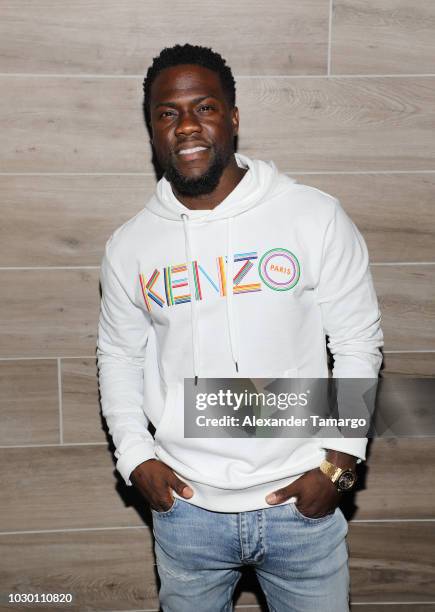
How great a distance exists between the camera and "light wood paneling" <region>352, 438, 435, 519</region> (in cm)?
184

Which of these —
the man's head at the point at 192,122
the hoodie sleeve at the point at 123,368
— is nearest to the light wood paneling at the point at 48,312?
the hoodie sleeve at the point at 123,368

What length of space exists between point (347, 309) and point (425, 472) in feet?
2.26

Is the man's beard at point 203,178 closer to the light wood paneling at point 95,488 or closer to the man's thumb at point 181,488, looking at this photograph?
the man's thumb at point 181,488

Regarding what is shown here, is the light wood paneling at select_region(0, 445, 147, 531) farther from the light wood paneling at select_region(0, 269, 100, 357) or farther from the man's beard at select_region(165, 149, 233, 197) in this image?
the man's beard at select_region(165, 149, 233, 197)

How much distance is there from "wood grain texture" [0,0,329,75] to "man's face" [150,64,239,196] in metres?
0.28

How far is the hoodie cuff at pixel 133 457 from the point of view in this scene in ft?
4.76

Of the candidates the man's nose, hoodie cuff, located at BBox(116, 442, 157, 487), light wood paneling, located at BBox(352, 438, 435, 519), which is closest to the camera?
the man's nose

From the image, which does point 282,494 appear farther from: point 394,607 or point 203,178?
point 394,607

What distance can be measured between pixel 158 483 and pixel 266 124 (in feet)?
2.70

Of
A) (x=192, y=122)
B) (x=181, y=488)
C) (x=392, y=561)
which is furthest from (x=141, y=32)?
(x=392, y=561)

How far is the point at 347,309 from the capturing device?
138cm

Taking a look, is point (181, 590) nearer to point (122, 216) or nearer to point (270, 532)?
point (270, 532)

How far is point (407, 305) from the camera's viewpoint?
177 centimetres

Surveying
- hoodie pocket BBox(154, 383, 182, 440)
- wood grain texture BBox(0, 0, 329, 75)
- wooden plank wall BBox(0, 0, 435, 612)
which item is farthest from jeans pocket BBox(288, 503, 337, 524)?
wood grain texture BBox(0, 0, 329, 75)
